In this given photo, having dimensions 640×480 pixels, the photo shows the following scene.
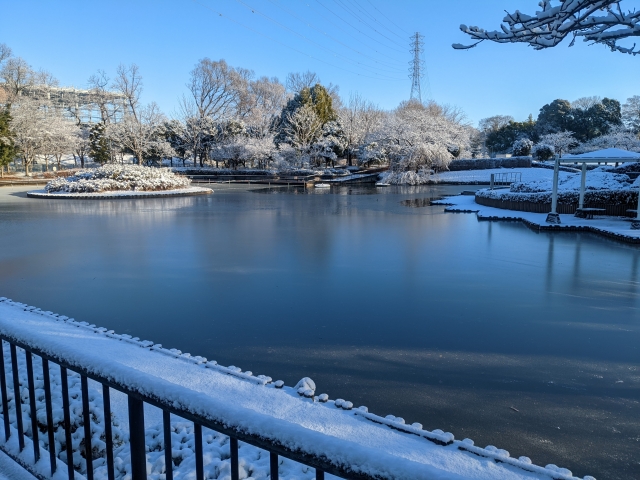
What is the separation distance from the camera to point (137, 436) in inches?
60.2

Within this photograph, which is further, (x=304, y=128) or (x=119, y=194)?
(x=304, y=128)

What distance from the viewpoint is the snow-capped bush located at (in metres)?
21.0

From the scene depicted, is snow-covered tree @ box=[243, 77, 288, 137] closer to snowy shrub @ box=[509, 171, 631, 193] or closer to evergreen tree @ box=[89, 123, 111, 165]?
evergreen tree @ box=[89, 123, 111, 165]

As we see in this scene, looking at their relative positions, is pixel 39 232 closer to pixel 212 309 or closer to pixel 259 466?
pixel 212 309

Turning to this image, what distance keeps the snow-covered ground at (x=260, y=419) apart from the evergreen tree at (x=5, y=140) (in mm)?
31578

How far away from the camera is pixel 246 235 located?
34.3 feet

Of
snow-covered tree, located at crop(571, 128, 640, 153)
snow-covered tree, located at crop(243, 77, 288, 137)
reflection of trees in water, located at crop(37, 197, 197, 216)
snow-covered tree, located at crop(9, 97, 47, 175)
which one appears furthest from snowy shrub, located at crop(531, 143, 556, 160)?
snow-covered tree, located at crop(9, 97, 47, 175)

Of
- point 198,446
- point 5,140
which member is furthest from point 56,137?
point 198,446

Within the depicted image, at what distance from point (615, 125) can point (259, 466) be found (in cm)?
4861

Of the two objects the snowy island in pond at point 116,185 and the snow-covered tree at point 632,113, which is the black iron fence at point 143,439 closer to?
the snowy island in pond at point 116,185

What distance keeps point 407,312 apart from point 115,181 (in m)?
19.2

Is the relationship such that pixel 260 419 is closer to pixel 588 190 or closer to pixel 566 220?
pixel 566 220

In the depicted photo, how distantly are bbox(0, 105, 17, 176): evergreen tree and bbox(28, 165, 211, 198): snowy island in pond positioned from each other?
1196 cm

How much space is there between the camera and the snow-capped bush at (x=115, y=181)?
21.0 meters
